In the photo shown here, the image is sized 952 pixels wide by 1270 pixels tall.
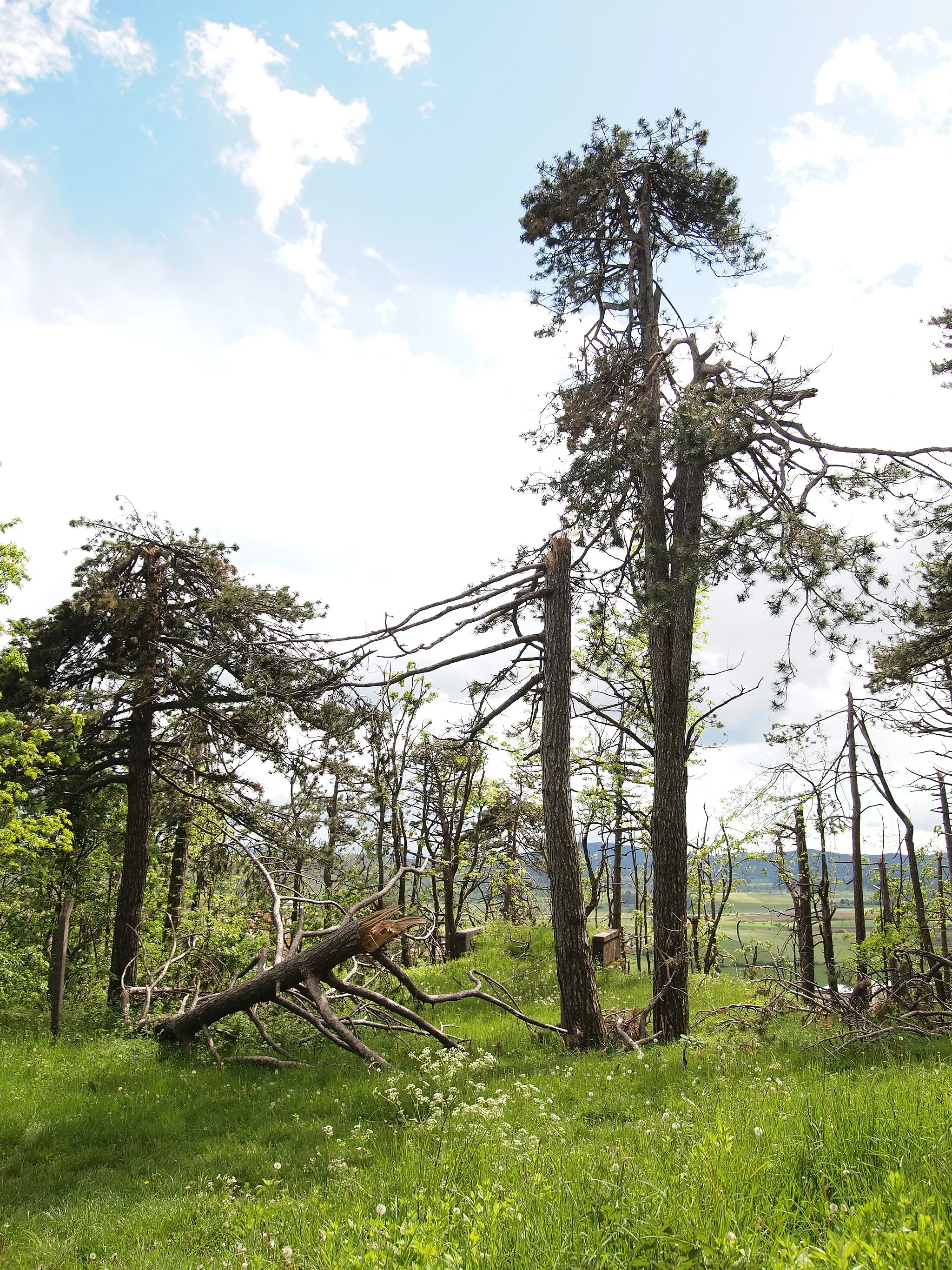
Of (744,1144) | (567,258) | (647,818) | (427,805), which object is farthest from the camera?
(427,805)

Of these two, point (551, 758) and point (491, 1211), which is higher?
point (551, 758)

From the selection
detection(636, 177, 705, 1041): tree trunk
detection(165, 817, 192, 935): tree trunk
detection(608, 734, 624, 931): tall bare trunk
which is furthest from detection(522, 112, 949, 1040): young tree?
detection(165, 817, 192, 935): tree trunk

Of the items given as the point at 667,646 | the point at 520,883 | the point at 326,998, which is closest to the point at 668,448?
the point at 667,646

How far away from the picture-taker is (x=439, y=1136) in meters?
5.31

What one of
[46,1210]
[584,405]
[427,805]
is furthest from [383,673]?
[427,805]

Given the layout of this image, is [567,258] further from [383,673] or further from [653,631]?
[383,673]

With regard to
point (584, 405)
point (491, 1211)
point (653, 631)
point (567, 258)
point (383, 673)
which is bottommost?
point (491, 1211)

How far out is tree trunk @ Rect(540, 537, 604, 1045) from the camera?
846 centimetres

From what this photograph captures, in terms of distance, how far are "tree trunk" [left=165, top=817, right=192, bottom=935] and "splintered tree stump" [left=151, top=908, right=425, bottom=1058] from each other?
8.14 meters

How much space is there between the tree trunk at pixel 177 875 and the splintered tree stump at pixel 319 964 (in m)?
8.14

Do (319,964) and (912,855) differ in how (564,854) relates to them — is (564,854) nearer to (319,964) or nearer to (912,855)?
(319,964)

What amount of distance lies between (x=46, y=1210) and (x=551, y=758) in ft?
20.9

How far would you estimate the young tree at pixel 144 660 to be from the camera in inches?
510

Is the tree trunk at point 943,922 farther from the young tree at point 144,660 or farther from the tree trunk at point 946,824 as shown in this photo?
the young tree at point 144,660
